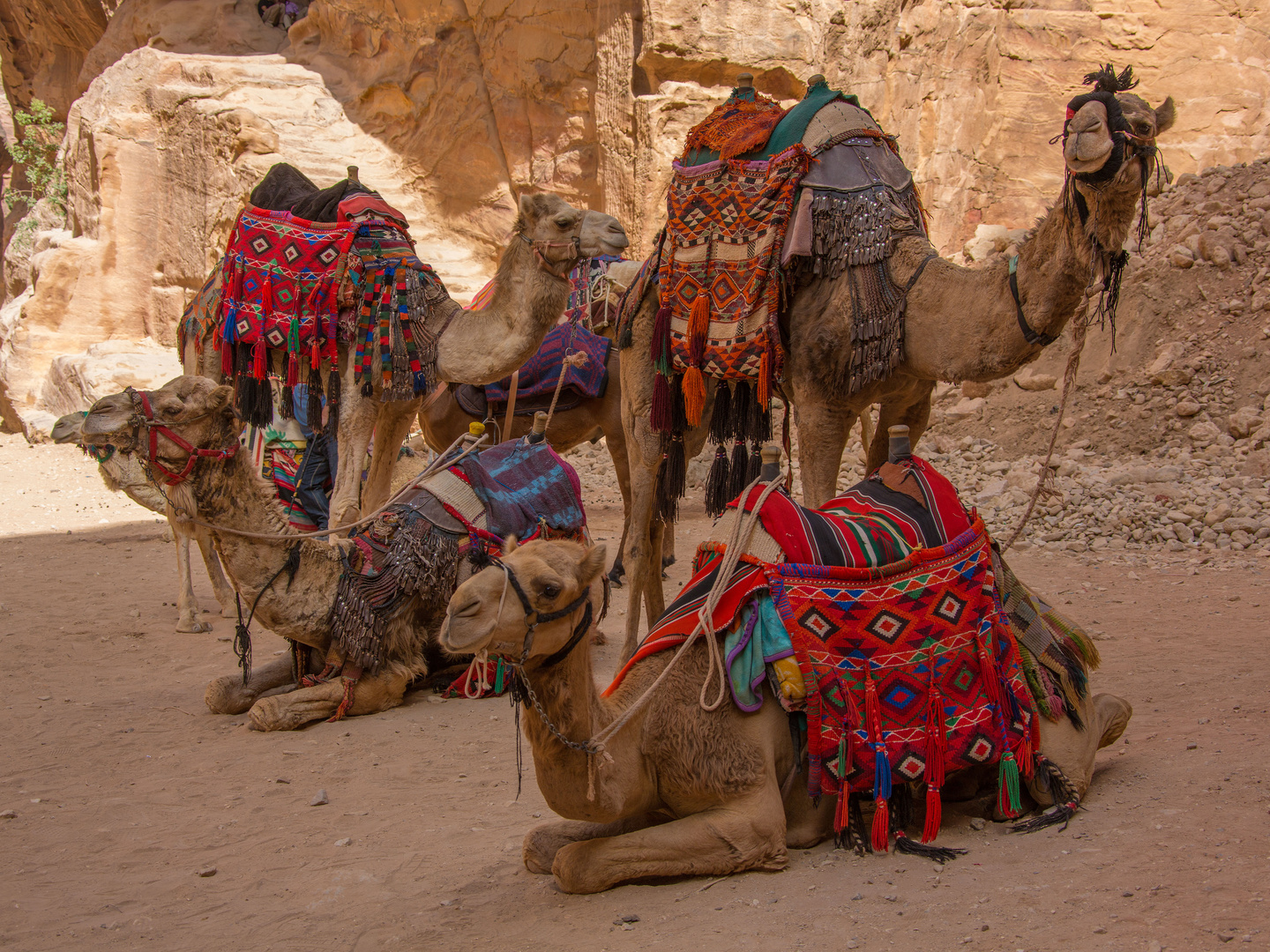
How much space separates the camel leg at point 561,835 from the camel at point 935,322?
6.70 feet

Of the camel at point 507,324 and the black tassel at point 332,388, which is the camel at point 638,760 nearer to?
the camel at point 507,324

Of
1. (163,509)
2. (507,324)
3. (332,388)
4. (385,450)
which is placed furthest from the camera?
(385,450)

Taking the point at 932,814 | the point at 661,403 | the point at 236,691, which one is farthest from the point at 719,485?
the point at 932,814

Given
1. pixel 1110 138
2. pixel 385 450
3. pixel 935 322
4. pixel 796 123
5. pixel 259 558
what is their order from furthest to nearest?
1. pixel 385 450
2. pixel 796 123
3. pixel 259 558
4. pixel 935 322
5. pixel 1110 138

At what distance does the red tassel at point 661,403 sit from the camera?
5055 mm

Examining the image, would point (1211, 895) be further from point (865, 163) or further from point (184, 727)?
point (184, 727)

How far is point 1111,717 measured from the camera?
3.21 metres

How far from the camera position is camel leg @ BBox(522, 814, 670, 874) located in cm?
278

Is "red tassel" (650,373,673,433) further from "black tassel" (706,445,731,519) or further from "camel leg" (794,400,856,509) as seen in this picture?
"camel leg" (794,400,856,509)

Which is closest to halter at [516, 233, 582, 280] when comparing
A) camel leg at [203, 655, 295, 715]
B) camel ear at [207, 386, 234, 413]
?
camel ear at [207, 386, 234, 413]

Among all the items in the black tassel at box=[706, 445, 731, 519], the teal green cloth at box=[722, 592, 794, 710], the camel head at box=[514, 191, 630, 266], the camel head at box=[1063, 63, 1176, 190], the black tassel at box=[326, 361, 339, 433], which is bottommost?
the black tassel at box=[706, 445, 731, 519]

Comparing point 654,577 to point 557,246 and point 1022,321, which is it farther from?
point 1022,321

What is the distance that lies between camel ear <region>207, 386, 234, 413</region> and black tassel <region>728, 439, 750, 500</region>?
2.34 meters

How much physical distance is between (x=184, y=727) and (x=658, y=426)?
2.56 meters
